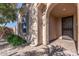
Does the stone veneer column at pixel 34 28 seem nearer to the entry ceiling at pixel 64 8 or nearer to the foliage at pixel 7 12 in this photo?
the entry ceiling at pixel 64 8

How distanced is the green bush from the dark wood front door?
3.83 metres

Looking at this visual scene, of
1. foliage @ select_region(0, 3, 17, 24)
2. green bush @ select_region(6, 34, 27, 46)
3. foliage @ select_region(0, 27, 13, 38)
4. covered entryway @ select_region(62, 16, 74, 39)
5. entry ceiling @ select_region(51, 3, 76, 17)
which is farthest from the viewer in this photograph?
covered entryway @ select_region(62, 16, 74, 39)

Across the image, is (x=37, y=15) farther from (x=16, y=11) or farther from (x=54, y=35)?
(x=54, y=35)

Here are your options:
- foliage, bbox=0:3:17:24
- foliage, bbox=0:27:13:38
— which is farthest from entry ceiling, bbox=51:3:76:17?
foliage, bbox=0:27:13:38

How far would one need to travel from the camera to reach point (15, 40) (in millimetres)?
5473

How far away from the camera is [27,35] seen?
6059mm

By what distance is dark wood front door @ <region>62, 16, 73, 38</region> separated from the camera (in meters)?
8.01

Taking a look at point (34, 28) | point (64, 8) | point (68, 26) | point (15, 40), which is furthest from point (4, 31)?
point (68, 26)

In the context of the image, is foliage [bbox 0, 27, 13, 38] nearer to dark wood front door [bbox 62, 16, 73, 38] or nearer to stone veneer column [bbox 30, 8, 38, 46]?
stone veneer column [bbox 30, 8, 38, 46]

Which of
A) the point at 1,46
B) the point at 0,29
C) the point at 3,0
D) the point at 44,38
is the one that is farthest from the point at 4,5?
the point at 44,38

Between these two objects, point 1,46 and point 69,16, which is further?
point 69,16

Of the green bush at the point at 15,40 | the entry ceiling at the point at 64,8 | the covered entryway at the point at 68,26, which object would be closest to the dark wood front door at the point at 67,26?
the covered entryway at the point at 68,26

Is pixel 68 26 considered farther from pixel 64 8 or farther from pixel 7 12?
pixel 7 12

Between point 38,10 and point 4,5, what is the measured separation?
2129 millimetres
